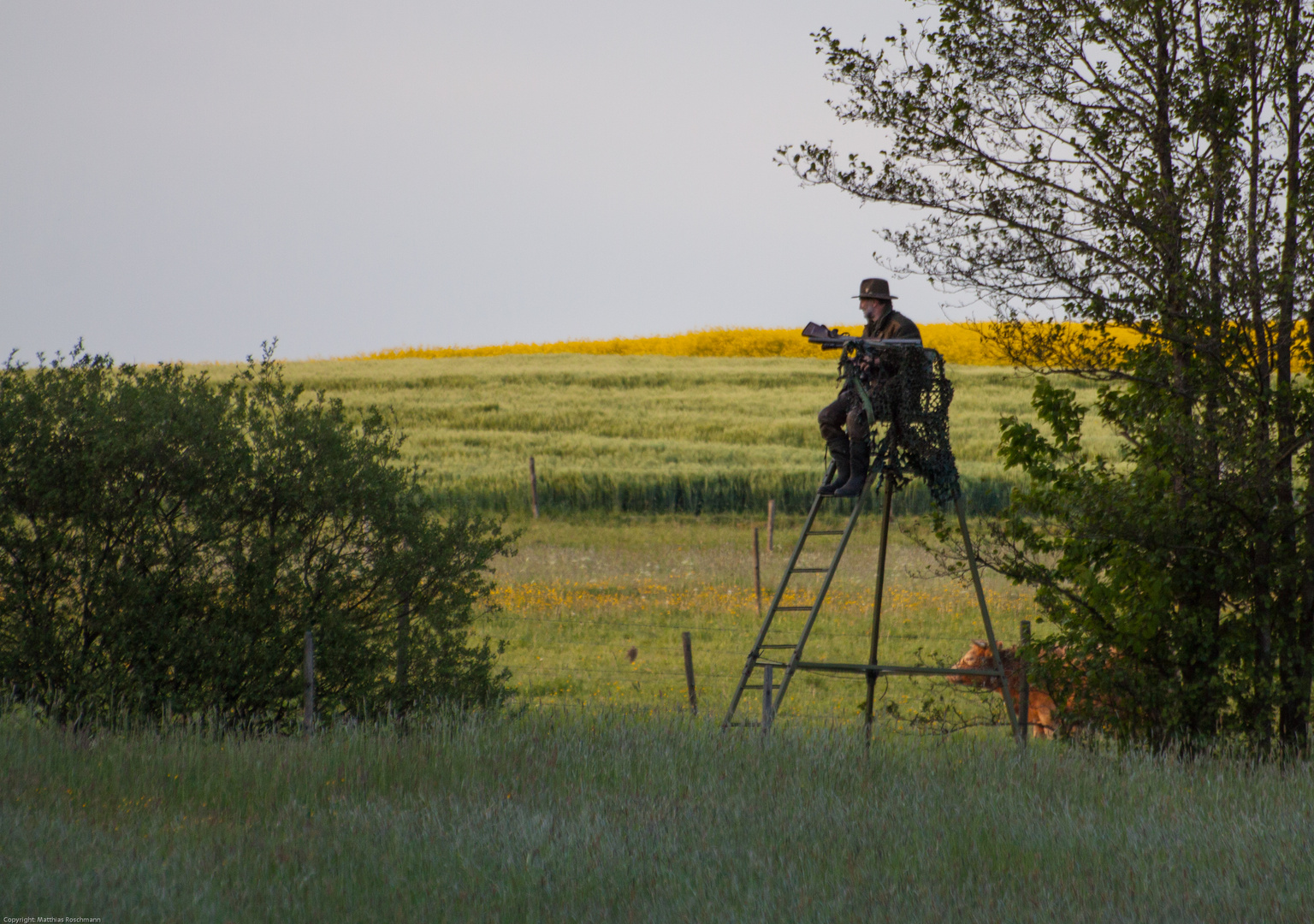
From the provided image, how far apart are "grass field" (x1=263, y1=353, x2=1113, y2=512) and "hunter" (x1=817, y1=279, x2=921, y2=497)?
Result: 36.7 ft

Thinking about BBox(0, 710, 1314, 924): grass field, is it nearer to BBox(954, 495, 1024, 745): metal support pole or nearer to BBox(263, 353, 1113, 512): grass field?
BBox(954, 495, 1024, 745): metal support pole

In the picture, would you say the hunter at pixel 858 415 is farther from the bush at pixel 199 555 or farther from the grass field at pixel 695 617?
the bush at pixel 199 555

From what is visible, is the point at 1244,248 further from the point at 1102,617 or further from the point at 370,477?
the point at 370,477

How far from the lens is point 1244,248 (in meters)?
9.50

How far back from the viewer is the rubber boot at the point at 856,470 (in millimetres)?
9310

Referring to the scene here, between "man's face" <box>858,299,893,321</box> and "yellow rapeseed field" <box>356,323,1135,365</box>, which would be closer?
"man's face" <box>858,299,893,321</box>

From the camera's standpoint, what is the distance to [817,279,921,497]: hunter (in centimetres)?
928

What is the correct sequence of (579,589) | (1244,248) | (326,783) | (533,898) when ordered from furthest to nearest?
1. (579,589)
2. (1244,248)
3. (326,783)
4. (533,898)

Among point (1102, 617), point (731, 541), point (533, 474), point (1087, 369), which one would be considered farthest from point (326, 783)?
point (533, 474)

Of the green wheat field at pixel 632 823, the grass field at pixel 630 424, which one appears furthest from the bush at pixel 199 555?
the grass field at pixel 630 424

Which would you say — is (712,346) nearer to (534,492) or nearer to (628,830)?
(534,492)

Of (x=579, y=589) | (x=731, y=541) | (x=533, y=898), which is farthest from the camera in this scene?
(x=731, y=541)

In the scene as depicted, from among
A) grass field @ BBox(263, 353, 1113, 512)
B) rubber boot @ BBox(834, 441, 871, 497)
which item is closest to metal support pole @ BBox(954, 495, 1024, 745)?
rubber boot @ BBox(834, 441, 871, 497)

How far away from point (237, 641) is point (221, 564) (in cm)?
63
